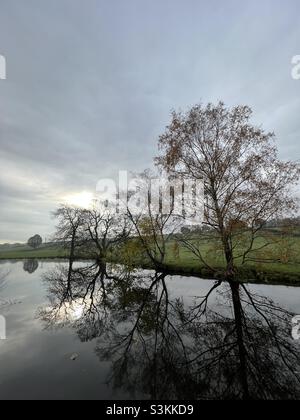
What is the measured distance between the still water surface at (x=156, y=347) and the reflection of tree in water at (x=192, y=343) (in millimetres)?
36

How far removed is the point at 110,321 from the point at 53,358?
451 centimetres

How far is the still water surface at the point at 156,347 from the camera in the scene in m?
6.88

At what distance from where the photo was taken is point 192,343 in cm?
988

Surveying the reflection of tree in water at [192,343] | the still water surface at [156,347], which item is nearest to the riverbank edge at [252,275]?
the still water surface at [156,347]

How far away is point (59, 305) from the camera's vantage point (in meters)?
17.1

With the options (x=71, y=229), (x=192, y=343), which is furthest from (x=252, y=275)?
(x=71, y=229)

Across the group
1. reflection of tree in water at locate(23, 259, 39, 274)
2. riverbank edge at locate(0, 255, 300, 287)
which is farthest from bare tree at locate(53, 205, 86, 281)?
riverbank edge at locate(0, 255, 300, 287)

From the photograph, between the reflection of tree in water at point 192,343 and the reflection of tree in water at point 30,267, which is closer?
the reflection of tree in water at point 192,343

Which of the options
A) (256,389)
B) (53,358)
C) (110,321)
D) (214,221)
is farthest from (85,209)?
(256,389)

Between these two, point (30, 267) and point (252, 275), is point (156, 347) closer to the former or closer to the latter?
point (252, 275)

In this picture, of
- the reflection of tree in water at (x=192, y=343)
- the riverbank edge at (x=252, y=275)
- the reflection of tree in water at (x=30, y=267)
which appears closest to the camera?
the reflection of tree in water at (x=192, y=343)

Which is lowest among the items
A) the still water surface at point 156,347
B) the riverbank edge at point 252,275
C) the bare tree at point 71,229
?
the still water surface at point 156,347

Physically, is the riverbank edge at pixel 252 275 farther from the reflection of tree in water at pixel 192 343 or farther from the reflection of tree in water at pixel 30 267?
the reflection of tree in water at pixel 30 267

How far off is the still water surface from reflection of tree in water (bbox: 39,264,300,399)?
0.04 meters
